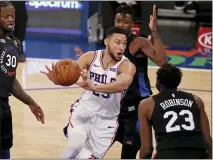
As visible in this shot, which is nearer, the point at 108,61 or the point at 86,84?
the point at 86,84

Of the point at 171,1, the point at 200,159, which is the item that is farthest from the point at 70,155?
the point at 171,1

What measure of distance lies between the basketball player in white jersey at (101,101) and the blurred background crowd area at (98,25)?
686 cm

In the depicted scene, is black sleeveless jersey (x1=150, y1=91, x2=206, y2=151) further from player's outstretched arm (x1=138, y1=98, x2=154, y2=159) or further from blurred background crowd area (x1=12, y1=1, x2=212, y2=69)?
blurred background crowd area (x1=12, y1=1, x2=212, y2=69)

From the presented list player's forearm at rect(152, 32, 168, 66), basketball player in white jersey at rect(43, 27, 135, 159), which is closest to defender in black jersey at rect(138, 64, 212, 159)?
basketball player in white jersey at rect(43, 27, 135, 159)

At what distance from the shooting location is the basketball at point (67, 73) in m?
5.36

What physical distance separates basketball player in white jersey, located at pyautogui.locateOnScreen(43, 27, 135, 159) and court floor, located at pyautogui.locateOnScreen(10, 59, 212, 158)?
4.56ft

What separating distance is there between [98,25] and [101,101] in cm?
779

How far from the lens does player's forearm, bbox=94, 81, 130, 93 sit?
521 centimetres

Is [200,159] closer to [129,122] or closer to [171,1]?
[129,122]

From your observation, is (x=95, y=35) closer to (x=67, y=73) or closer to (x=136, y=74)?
(x=136, y=74)

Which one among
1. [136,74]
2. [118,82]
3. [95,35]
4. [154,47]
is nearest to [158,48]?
[154,47]

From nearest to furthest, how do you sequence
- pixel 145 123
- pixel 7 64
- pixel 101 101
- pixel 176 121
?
pixel 176 121
pixel 145 123
pixel 7 64
pixel 101 101

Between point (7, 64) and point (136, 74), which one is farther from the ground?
point (7, 64)

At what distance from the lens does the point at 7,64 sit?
5.03m
